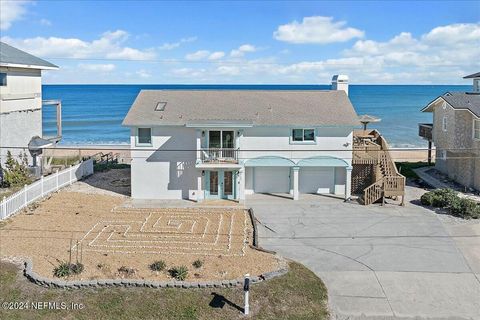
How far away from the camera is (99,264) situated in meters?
17.1

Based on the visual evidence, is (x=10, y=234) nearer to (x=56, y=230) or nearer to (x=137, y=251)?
(x=56, y=230)

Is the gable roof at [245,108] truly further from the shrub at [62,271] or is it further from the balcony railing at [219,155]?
the shrub at [62,271]

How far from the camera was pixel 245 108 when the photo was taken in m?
29.1

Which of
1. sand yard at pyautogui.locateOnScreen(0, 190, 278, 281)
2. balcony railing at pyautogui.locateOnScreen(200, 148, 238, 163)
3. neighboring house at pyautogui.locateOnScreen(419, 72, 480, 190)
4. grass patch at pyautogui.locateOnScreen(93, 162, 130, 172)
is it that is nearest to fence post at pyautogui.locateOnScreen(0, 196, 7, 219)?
sand yard at pyautogui.locateOnScreen(0, 190, 278, 281)

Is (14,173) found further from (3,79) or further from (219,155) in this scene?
(219,155)

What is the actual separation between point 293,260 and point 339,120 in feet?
38.1

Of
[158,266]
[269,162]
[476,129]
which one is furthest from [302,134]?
[158,266]

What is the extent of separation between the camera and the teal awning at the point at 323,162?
27.4m

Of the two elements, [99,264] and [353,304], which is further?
[99,264]

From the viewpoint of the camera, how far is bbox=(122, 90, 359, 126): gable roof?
2741 centimetres

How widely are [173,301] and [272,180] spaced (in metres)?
14.8

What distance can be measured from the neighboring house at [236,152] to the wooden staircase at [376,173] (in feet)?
3.54

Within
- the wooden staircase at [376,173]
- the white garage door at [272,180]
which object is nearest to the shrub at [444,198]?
the wooden staircase at [376,173]

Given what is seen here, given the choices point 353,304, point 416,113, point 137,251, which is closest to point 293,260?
point 353,304
